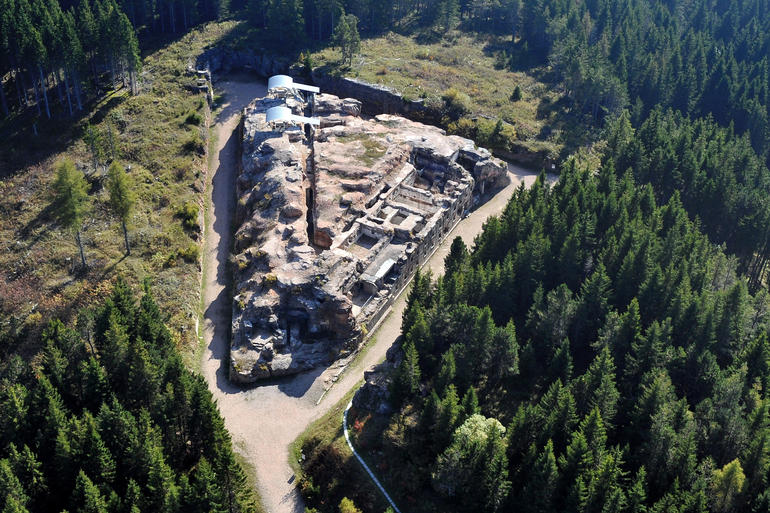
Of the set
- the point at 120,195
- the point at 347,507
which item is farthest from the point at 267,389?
the point at 120,195

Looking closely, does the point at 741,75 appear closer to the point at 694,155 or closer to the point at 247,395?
the point at 694,155

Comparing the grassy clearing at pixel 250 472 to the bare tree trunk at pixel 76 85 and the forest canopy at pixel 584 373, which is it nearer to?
the forest canopy at pixel 584 373

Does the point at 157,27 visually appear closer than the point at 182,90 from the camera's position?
No

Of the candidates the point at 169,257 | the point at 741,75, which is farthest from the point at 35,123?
the point at 741,75

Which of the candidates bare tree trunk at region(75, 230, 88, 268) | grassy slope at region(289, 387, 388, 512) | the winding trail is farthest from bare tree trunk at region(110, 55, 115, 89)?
grassy slope at region(289, 387, 388, 512)

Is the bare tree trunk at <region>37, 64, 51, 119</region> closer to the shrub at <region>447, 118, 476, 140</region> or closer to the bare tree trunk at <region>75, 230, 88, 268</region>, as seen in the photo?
the bare tree trunk at <region>75, 230, 88, 268</region>

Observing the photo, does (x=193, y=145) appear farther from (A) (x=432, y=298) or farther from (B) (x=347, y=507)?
(B) (x=347, y=507)
